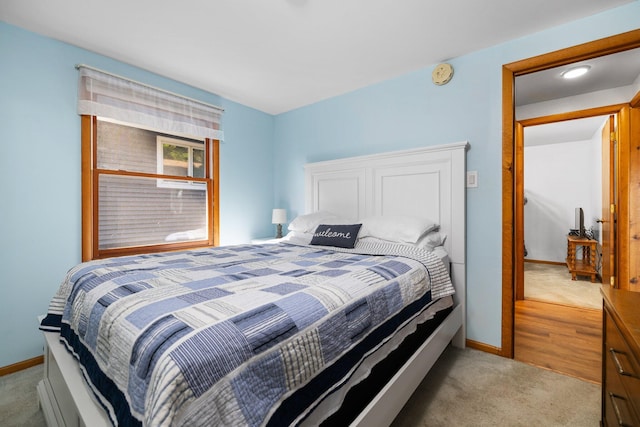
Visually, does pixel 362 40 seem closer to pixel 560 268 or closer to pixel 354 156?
pixel 354 156

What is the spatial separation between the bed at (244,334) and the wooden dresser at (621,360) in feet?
2.43

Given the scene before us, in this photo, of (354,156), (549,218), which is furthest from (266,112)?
(549,218)

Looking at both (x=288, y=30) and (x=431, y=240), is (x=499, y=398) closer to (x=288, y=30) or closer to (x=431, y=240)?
(x=431, y=240)

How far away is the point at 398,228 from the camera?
2.28 meters

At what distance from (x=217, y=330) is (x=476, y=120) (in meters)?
2.45

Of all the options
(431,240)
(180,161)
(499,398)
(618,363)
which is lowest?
(499,398)

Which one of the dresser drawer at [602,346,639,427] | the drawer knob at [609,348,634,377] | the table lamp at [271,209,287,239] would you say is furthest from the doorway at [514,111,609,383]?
the table lamp at [271,209,287,239]

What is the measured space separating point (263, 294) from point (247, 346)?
1.05ft

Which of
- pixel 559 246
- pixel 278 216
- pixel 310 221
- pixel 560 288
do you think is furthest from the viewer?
pixel 559 246

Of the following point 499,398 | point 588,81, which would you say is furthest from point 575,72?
point 499,398

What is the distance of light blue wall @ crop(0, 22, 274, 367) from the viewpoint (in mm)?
1984

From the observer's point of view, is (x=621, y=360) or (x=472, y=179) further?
(x=472, y=179)

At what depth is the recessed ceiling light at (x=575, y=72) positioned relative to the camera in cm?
246

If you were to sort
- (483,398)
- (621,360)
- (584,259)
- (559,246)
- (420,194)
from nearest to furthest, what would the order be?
(621,360), (483,398), (420,194), (584,259), (559,246)
